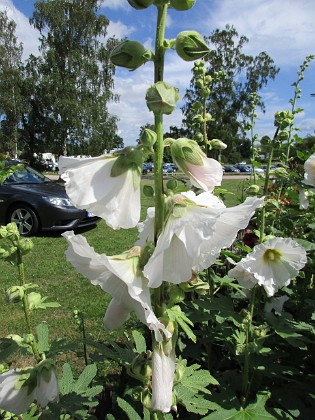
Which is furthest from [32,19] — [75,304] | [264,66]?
[75,304]

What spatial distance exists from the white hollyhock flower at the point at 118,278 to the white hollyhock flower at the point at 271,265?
104cm

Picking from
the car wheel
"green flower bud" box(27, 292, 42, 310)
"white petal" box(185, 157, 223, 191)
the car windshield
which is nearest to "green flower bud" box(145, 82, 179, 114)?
"white petal" box(185, 157, 223, 191)

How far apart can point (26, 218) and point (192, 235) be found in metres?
7.71

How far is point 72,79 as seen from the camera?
22.5 m

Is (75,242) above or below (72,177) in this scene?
below

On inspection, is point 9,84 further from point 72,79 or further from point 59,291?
point 59,291

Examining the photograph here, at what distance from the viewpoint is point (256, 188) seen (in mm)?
2287

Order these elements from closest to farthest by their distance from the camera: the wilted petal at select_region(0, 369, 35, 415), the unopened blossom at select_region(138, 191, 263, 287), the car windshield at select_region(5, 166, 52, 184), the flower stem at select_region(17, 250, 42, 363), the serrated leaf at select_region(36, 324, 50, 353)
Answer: the unopened blossom at select_region(138, 191, 263, 287) → the wilted petal at select_region(0, 369, 35, 415) → the flower stem at select_region(17, 250, 42, 363) → the serrated leaf at select_region(36, 324, 50, 353) → the car windshield at select_region(5, 166, 52, 184)

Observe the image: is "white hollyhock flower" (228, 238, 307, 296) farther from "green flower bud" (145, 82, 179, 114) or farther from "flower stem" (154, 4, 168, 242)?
"green flower bud" (145, 82, 179, 114)

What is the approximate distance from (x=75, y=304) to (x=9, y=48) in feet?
84.9

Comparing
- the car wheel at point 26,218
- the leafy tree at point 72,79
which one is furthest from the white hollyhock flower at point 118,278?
the leafy tree at point 72,79

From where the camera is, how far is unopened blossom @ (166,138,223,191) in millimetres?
1054

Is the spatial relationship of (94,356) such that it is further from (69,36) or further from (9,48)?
(9,48)

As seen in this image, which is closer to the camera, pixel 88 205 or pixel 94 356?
pixel 88 205
